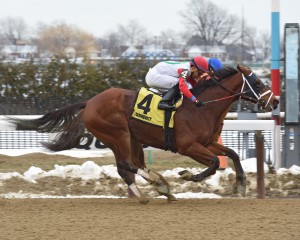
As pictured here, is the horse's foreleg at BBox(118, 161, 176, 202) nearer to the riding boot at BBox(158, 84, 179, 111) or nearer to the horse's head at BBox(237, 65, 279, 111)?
the riding boot at BBox(158, 84, 179, 111)

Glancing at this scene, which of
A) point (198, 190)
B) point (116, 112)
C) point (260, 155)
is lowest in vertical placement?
point (198, 190)

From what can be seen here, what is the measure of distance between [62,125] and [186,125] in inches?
70.2

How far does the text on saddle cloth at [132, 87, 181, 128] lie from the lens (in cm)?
863

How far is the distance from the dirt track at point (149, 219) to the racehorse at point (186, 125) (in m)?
0.38

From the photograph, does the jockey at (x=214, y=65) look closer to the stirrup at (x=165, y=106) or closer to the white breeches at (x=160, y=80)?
the white breeches at (x=160, y=80)

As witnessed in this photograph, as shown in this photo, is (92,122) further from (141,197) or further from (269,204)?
(269,204)

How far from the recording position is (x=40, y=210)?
26.7 ft

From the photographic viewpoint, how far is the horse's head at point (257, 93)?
8.56 m

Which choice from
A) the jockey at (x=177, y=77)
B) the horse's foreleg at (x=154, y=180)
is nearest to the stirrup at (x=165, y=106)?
the jockey at (x=177, y=77)

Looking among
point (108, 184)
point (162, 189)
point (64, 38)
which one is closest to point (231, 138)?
point (108, 184)

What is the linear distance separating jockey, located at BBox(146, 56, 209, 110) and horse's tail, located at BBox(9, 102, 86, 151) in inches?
41.4

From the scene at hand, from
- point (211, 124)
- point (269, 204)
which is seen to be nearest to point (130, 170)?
point (211, 124)

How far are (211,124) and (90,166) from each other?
2.63 metres

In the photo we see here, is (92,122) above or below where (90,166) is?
above
